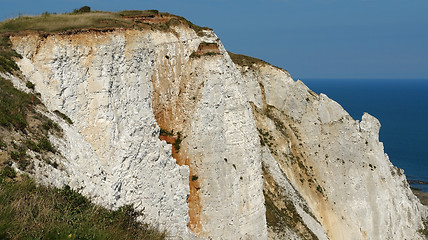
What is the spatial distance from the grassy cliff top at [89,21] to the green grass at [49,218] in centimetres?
1173

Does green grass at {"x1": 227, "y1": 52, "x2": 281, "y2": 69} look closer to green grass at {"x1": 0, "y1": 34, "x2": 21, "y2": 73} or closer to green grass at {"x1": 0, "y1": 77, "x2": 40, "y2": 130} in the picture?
green grass at {"x1": 0, "y1": 34, "x2": 21, "y2": 73}

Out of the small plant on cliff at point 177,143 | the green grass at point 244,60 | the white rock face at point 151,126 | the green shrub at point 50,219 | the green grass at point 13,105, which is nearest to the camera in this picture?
the green shrub at point 50,219

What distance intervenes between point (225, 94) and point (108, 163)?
1058cm

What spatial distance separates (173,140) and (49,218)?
16649 mm

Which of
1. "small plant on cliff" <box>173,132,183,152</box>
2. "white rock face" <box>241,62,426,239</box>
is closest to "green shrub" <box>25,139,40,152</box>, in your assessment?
"small plant on cliff" <box>173,132,183,152</box>

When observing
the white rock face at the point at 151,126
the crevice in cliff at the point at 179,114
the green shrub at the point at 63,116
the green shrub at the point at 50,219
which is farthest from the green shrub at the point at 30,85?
the green shrub at the point at 50,219

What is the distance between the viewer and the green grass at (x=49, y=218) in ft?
26.8

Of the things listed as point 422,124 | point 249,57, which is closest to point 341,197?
point 249,57

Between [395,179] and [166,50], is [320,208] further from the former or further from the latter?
[166,50]

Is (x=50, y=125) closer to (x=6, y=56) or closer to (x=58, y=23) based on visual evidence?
(x=6, y=56)

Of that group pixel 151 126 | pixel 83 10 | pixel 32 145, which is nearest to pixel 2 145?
pixel 32 145

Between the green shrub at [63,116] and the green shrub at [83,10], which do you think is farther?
the green shrub at [83,10]

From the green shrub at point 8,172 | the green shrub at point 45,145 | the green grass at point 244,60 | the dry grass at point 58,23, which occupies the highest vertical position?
the green grass at point 244,60

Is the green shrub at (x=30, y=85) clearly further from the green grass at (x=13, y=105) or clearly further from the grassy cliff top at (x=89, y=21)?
the grassy cliff top at (x=89, y=21)
